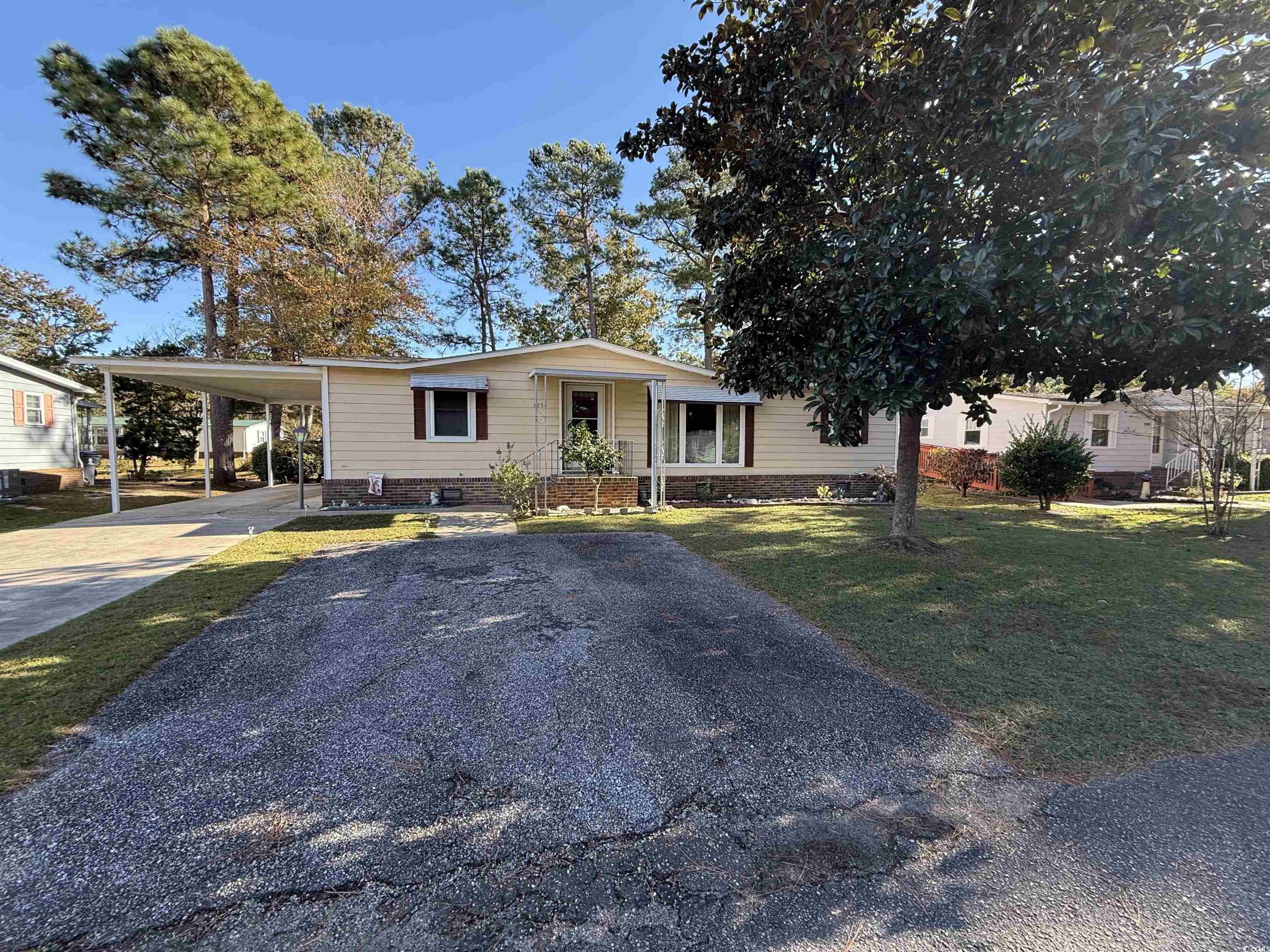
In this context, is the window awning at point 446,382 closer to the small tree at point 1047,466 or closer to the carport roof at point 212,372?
the carport roof at point 212,372

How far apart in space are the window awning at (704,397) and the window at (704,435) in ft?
0.70

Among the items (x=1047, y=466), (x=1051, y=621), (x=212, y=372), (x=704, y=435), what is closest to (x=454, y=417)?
(x=212, y=372)

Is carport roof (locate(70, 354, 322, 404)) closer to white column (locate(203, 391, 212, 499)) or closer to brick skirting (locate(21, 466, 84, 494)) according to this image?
white column (locate(203, 391, 212, 499))

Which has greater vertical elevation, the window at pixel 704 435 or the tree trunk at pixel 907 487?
the window at pixel 704 435

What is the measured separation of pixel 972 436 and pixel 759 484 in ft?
35.2

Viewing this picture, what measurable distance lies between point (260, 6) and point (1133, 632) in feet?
59.7

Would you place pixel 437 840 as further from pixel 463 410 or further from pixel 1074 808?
pixel 463 410

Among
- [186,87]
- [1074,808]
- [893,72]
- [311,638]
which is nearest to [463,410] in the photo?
[311,638]

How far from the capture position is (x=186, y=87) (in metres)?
14.6

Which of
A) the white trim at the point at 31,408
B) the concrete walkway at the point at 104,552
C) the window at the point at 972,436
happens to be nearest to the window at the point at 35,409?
the white trim at the point at 31,408

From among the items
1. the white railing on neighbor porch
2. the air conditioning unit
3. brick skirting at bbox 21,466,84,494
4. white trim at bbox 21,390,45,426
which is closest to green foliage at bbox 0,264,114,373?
white trim at bbox 21,390,45,426

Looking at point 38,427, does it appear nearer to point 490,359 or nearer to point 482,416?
point 482,416

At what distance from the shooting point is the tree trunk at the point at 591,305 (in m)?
22.2

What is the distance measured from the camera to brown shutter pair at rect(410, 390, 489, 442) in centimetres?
1065
